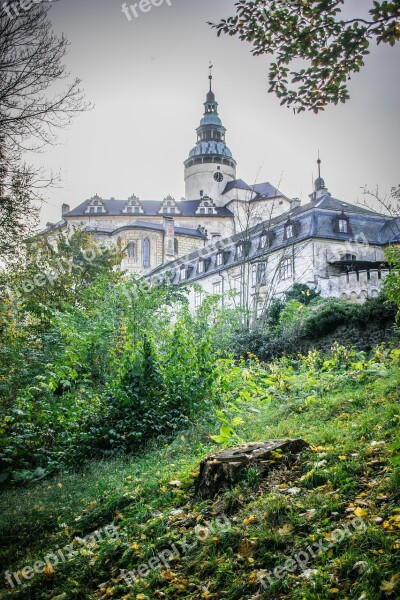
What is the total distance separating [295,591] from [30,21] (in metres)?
8.76

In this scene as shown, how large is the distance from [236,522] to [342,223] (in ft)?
108

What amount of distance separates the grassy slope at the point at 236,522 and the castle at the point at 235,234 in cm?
1425

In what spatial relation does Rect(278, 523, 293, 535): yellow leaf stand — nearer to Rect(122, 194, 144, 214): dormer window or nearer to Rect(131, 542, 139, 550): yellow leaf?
Rect(131, 542, 139, 550): yellow leaf

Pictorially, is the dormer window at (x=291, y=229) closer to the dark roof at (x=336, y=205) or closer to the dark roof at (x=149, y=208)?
the dark roof at (x=336, y=205)

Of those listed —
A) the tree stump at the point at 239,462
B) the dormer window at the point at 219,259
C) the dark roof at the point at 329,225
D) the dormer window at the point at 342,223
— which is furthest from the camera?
the dormer window at the point at 219,259

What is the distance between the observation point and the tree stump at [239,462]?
514 cm

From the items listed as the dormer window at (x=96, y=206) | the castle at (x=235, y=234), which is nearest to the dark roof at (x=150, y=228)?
the castle at (x=235, y=234)

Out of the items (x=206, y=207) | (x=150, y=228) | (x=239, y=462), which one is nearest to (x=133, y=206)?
(x=206, y=207)

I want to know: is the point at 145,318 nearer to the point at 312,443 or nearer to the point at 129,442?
the point at 129,442

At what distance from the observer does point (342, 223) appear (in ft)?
116

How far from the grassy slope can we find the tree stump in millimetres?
145

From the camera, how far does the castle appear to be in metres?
30.3

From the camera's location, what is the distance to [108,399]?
28.9 feet

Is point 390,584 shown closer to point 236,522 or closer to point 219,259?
point 236,522
